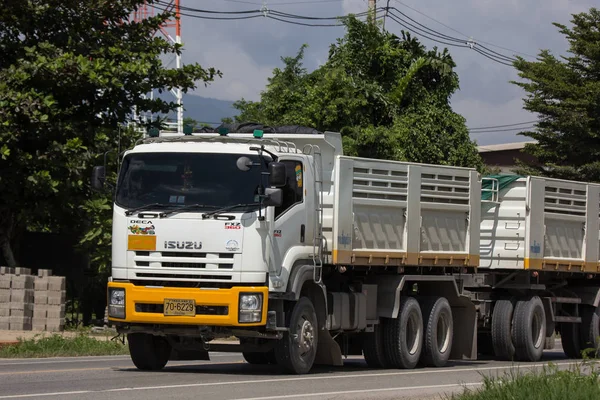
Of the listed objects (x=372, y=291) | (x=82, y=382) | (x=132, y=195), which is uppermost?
(x=132, y=195)

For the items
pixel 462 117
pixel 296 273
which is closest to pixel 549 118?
pixel 462 117

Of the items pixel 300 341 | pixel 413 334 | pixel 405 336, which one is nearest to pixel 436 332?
pixel 413 334

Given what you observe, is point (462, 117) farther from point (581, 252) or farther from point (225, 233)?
point (225, 233)

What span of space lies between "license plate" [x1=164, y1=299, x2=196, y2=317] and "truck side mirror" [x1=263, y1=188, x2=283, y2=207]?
155 cm

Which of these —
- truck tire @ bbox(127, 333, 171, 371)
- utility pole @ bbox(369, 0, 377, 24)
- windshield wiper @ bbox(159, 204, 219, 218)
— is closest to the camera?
windshield wiper @ bbox(159, 204, 219, 218)

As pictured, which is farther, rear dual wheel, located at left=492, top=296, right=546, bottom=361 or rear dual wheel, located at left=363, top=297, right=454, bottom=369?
rear dual wheel, located at left=492, top=296, right=546, bottom=361

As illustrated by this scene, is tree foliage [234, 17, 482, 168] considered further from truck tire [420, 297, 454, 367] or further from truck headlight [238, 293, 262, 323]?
truck headlight [238, 293, 262, 323]

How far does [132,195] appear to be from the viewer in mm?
14516

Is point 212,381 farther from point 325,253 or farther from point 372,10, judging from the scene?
point 372,10

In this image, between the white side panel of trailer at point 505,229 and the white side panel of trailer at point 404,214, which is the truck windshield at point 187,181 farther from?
the white side panel of trailer at point 505,229

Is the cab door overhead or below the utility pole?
below

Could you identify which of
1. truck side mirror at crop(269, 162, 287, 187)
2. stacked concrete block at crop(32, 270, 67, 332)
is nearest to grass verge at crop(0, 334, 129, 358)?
stacked concrete block at crop(32, 270, 67, 332)

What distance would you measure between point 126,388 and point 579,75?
98.2 feet

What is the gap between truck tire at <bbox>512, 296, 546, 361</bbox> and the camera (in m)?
19.9
